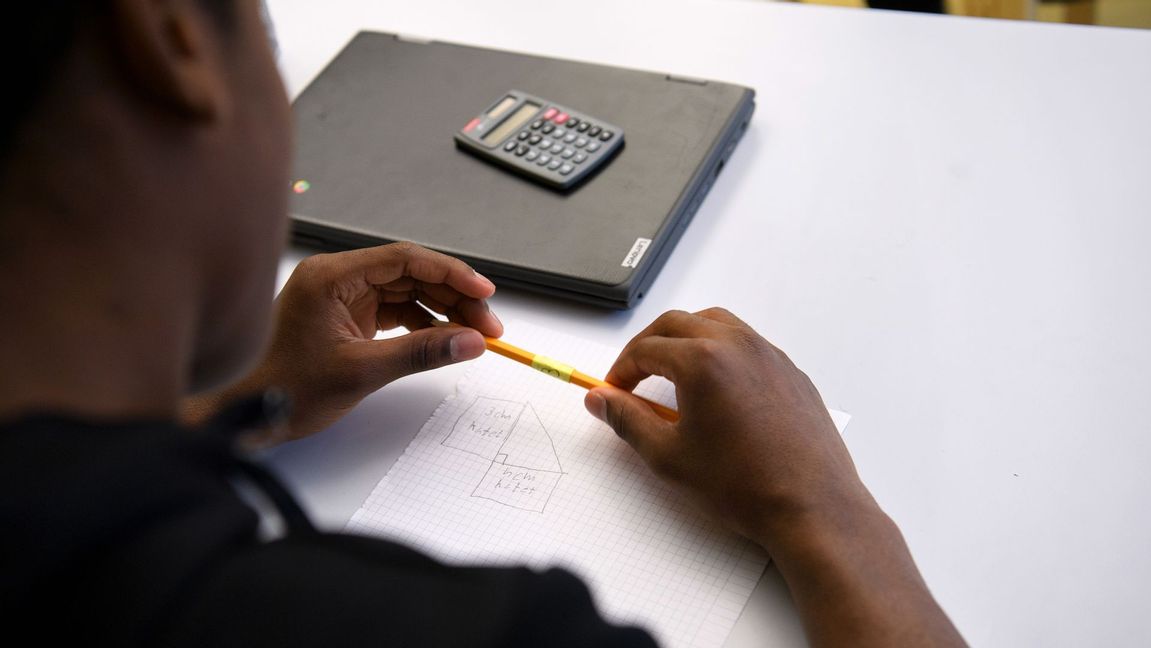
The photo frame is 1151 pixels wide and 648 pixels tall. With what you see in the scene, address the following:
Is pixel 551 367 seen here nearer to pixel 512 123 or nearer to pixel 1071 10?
pixel 512 123

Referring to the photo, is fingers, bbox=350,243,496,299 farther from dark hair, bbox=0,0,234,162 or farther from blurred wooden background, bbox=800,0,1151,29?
blurred wooden background, bbox=800,0,1151,29

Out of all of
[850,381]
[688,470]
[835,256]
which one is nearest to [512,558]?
[688,470]

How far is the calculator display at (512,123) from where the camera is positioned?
3.28 ft

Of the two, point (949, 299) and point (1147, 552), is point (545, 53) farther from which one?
point (1147, 552)

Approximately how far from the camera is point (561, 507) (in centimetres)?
72

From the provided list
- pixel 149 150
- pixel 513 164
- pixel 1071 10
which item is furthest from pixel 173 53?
pixel 1071 10

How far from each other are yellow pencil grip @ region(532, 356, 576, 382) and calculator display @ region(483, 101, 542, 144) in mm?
285

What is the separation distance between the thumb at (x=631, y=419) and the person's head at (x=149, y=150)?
308 mm

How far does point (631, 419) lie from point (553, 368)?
91 mm

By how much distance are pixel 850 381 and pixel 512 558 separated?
0.29 m

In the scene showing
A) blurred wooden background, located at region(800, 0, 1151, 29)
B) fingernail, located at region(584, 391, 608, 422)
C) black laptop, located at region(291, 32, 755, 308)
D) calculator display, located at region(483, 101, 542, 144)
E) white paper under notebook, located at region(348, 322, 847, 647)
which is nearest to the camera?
white paper under notebook, located at region(348, 322, 847, 647)

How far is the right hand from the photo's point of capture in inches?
25.8

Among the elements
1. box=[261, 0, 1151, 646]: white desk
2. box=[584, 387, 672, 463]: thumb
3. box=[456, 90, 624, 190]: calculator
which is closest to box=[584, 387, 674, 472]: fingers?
box=[584, 387, 672, 463]: thumb

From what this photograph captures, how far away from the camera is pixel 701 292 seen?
884mm
